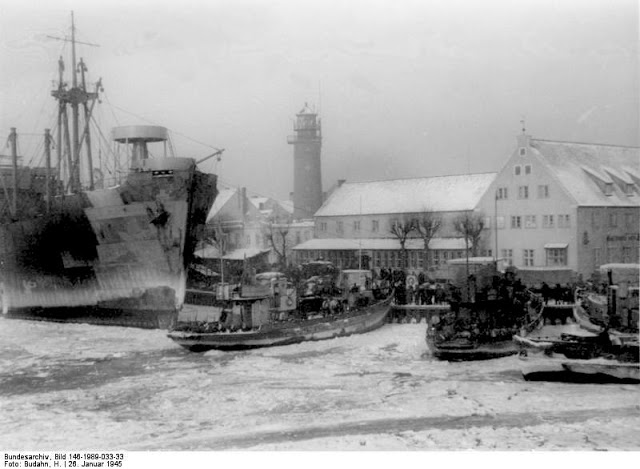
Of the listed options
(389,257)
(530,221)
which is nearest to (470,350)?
(530,221)

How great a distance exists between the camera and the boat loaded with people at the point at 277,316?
21859 mm

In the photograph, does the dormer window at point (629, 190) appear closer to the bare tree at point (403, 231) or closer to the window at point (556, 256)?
the window at point (556, 256)

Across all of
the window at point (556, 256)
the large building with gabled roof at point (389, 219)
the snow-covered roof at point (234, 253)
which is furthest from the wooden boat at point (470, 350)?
the snow-covered roof at point (234, 253)

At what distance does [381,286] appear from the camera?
2930 centimetres

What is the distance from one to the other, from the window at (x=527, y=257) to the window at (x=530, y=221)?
110 cm

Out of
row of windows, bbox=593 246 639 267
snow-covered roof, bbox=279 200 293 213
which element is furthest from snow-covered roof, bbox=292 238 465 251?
snow-covered roof, bbox=279 200 293 213

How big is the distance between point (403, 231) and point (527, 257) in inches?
230

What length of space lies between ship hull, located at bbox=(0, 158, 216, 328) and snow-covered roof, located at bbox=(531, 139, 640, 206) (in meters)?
14.8

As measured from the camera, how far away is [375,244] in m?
35.0

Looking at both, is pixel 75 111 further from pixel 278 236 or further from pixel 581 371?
pixel 581 371

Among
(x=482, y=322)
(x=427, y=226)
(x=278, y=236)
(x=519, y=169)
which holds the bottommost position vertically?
(x=482, y=322)

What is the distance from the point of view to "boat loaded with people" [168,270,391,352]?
21.9 meters

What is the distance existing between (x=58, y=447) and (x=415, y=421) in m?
6.52

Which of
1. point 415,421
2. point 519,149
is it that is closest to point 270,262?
point 519,149
